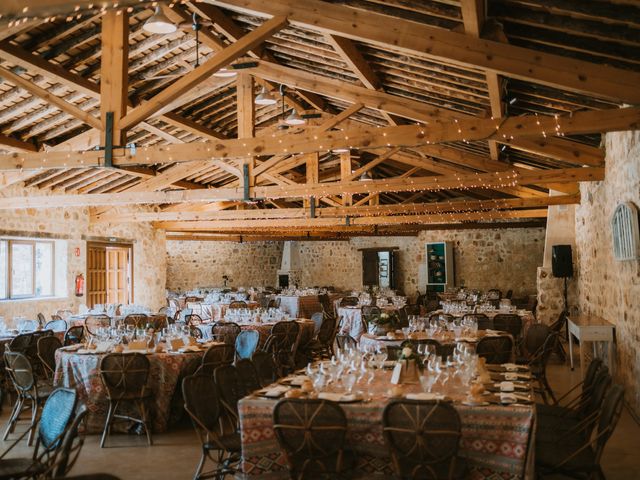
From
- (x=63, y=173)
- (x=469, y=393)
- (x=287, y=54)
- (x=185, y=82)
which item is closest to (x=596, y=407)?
(x=469, y=393)

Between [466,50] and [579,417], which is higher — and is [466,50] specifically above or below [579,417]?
A: above

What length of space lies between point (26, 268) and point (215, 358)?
7.36 metres

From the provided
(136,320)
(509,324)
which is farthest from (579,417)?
(136,320)

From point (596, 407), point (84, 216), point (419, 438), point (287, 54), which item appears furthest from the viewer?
point (84, 216)

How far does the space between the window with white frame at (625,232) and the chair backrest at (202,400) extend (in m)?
4.25

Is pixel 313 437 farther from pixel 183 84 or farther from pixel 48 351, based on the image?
pixel 48 351

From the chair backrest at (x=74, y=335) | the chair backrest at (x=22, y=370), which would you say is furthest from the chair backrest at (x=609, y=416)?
the chair backrest at (x=74, y=335)

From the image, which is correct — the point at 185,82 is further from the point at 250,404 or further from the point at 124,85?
the point at 250,404

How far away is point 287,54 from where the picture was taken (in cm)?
912

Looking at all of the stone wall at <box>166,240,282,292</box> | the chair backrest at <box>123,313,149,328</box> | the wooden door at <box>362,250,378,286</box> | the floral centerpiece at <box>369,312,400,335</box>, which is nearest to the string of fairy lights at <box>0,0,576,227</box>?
the floral centerpiece at <box>369,312,400,335</box>

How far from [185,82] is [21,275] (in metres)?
7.36

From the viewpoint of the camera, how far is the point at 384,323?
7980 millimetres

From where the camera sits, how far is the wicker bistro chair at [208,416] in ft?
14.5

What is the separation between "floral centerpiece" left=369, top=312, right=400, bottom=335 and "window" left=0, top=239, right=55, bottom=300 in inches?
291
